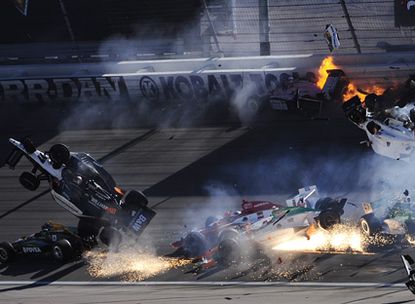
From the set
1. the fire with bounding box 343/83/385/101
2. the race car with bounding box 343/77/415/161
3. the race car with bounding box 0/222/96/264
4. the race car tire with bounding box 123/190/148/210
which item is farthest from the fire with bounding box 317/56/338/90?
the race car with bounding box 0/222/96/264

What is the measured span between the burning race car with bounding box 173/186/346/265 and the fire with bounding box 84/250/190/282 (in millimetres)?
502

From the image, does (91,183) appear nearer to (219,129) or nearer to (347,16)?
(219,129)

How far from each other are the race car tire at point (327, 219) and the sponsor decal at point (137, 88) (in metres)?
7.49

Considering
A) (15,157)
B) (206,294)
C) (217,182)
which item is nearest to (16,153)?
(15,157)

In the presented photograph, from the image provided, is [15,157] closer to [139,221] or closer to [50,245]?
[50,245]

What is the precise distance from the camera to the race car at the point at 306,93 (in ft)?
67.3

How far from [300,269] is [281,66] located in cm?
937

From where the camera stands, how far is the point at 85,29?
2536cm

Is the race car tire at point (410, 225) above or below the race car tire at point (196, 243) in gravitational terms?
above

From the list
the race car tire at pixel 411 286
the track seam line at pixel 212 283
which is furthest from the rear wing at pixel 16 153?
the race car tire at pixel 411 286

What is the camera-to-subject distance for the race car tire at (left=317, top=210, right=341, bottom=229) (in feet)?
47.4

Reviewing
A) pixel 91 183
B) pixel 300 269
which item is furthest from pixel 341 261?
pixel 91 183

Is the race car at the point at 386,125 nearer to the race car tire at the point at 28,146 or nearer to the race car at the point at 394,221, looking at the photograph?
the race car at the point at 394,221

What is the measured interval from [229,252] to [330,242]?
1.86 meters
